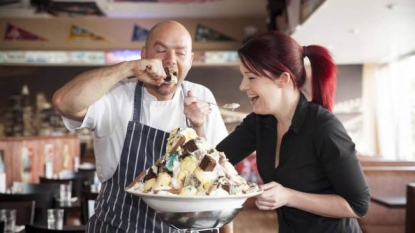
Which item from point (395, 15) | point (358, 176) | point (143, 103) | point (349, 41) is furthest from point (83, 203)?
point (349, 41)

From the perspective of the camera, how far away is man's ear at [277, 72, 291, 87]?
1630mm

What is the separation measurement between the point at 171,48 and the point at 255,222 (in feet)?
22.5

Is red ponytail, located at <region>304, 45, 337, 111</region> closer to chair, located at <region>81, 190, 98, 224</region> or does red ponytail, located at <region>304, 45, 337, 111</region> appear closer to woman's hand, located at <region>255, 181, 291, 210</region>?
woman's hand, located at <region>255, 181, 291, 210</region>

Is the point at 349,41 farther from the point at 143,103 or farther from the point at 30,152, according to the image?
the point at 143,103

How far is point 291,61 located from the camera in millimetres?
1652

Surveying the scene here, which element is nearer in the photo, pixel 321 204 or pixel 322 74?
pixel 321 204

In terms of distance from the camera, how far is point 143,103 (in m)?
1.95

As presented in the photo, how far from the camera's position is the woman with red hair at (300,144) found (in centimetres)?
154

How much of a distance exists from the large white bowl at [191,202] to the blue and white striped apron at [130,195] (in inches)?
21.6

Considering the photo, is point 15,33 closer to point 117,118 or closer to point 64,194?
point 64,194

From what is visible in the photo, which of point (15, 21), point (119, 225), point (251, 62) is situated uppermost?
point (15, 21)

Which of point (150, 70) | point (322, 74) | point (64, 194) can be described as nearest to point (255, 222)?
point (64, 194)

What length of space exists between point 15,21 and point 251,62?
1034 centimetres

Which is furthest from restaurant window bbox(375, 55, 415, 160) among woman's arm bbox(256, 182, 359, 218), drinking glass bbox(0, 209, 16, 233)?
woman's arm bbox(256, 182, 359, 218)
